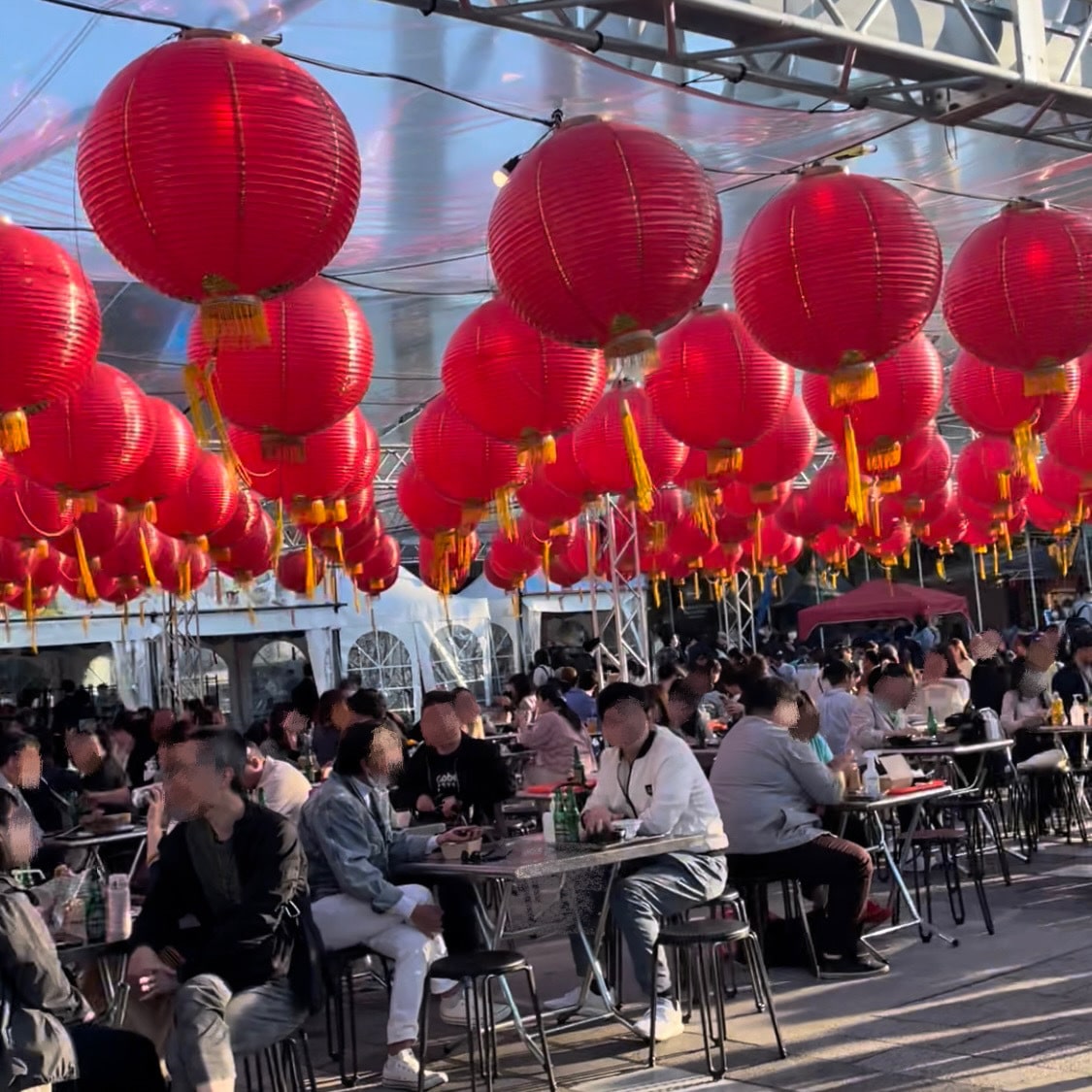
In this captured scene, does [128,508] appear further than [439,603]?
No

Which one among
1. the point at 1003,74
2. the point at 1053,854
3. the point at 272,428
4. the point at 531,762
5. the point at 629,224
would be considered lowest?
the point at 1053,854

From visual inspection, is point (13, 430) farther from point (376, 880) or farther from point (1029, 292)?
point (1029, 292)

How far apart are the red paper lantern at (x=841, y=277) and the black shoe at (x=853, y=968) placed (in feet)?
8.98

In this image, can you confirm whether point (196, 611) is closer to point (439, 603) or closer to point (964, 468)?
point (439, 603)

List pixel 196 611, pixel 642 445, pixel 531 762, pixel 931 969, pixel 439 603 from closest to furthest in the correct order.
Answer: pixel 931 969 < pixel 642 445 < pixel 531 762 < pixel 196 611 < pixel 439 603

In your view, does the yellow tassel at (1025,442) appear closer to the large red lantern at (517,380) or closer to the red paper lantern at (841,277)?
the red paper lantern at (841,277)

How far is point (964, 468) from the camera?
10.1 m

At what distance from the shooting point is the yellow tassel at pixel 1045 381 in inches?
200

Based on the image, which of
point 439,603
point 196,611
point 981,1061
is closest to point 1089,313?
point 981,1061

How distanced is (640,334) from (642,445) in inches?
134

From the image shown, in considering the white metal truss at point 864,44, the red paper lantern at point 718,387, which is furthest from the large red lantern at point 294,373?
the red paper lantern at point 718,387

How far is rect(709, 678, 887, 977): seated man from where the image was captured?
602 centimetres

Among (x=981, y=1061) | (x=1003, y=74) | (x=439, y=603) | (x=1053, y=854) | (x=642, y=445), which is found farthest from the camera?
(x=439, y=603)

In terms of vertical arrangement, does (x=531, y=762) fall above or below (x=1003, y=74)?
below
